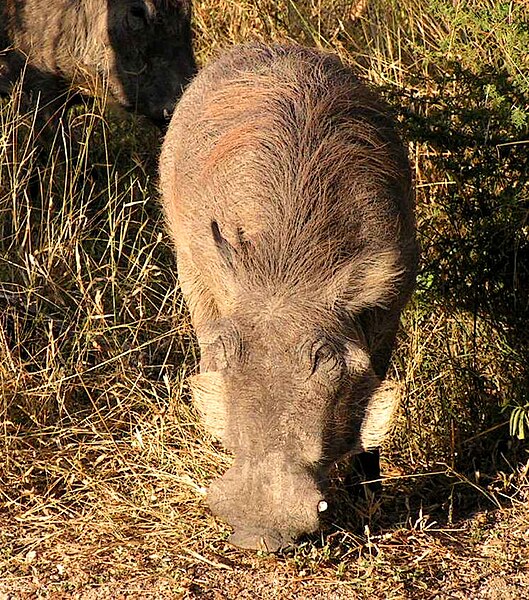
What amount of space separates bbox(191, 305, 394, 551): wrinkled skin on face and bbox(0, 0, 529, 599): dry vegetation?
35 centimetres

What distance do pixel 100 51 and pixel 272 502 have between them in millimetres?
3475

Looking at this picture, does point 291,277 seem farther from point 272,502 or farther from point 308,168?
point 272,502

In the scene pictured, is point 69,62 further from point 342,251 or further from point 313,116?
point 342,251

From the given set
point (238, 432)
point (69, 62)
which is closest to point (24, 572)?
point (238, 432)

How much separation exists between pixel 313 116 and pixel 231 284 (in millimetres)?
677

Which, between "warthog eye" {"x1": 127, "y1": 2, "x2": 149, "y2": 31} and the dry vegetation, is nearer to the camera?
the dry vegetation

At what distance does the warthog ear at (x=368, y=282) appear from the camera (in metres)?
3.16

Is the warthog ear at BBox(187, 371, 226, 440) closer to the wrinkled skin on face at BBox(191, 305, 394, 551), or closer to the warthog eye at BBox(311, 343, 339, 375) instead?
the wrinkled skin on face at BBox(191, 305, 394, 551)

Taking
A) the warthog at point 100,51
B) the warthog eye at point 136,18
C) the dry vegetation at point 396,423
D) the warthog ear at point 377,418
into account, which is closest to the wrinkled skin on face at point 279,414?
the warthog ear at point 377,418

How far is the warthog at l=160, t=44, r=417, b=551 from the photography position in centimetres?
303

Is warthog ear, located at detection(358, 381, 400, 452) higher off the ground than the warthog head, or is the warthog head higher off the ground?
the warthog head

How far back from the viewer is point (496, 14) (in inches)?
173

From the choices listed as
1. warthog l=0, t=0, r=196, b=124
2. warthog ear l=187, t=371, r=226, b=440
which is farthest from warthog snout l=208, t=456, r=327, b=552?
warthog l=0, t=0, r=196, b=124

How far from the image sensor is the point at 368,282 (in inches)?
127
